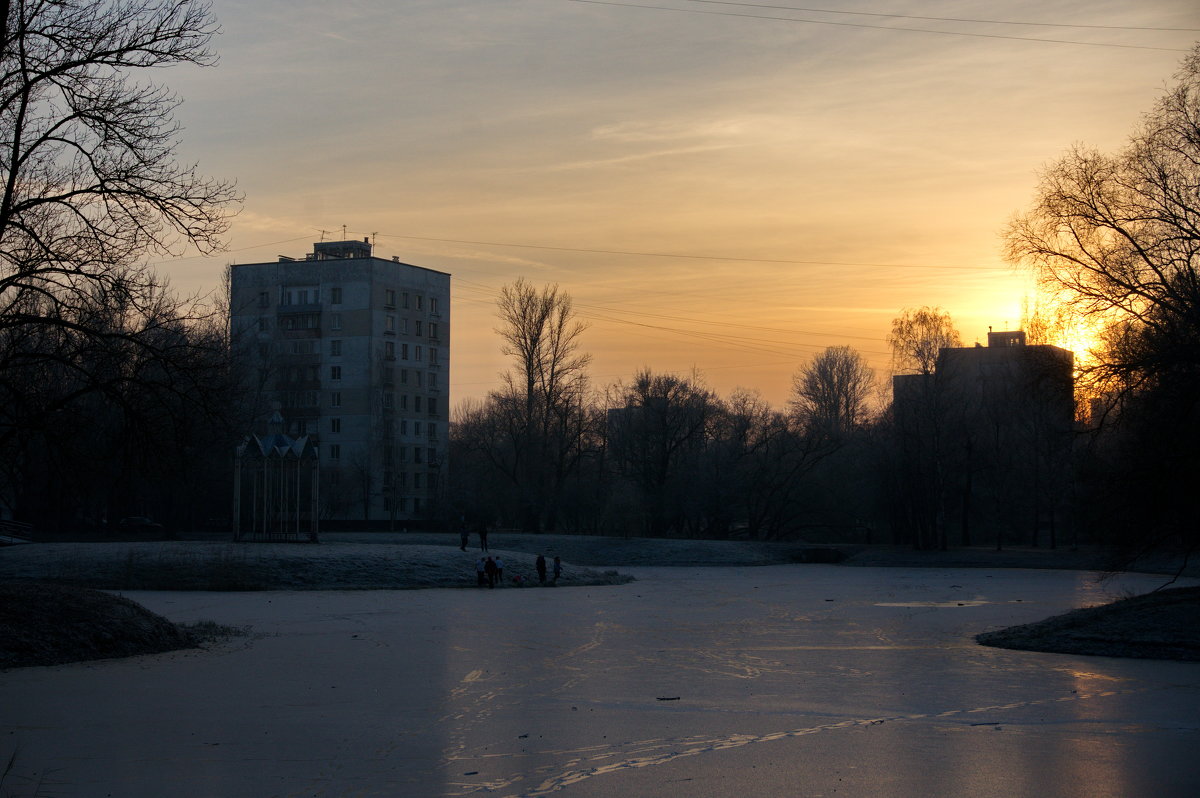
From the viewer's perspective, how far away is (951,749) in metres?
11.2

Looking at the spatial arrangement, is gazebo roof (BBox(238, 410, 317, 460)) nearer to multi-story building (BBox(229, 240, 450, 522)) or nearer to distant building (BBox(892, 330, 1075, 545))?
distant building (BBox(892, 330, 1075, 545))

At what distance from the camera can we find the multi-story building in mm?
87406

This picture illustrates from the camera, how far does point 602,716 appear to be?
13180 mm

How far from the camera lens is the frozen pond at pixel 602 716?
9.89m

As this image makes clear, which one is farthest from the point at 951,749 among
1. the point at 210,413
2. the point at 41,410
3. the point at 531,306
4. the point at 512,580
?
the point at 531,306

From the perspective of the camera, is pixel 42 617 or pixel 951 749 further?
pixel 42 617

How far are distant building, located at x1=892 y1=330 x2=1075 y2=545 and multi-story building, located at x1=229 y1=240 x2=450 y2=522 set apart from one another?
40.2 metres

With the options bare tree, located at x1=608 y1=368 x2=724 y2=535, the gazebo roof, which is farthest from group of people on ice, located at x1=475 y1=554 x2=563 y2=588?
bare tree, located at x1=608 y1=368 x2=724 y2=535

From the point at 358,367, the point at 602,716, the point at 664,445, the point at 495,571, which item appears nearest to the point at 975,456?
the point at 664,445

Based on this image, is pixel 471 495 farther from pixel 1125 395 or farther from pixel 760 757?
pixel 760 757

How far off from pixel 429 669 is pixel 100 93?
10.7 m

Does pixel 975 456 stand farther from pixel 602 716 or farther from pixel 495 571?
pixel 602 716

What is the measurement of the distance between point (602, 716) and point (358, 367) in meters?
78.6

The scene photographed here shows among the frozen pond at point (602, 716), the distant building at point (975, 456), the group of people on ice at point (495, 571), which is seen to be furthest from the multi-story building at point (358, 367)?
the frozen pond at point (602, 716)
